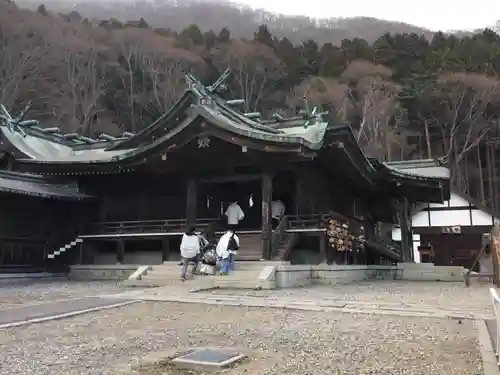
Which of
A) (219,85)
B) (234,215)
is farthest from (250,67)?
(234,215)

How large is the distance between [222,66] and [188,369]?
138 ft

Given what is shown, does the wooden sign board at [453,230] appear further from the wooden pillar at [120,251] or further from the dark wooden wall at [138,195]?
the wooden pillar at [120,251]

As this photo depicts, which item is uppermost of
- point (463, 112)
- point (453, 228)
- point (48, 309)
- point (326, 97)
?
point (326, 97)

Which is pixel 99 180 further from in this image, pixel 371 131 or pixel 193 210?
pixel 371 131

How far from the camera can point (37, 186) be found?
19.0m

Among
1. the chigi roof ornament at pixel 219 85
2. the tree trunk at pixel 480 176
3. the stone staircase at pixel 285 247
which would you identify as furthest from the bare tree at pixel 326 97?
the stone staircase at pixel 285 247

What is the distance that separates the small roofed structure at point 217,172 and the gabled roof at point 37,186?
448 millimetres

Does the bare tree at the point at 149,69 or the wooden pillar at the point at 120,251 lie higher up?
the bare tree at the point at 149,69

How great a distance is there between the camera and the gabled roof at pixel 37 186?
676 inches

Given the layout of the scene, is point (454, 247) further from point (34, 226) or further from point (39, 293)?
point (39, 293)

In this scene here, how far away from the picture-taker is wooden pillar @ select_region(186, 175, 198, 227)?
16984 mm

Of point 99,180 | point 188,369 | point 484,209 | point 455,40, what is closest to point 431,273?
point 484,209

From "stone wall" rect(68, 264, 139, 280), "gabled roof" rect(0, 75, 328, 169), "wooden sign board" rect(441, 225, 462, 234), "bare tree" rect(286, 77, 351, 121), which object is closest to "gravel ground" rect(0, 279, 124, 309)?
"stone wall" rect(68, 264, 139, 280)

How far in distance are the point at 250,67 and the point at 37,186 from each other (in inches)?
1104
